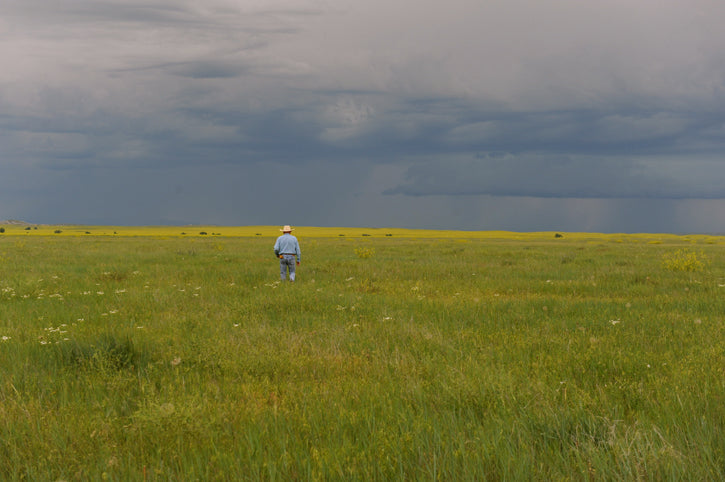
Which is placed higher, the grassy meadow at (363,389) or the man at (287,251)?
the man at (287,251)

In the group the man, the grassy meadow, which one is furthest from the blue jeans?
the grassy meadow

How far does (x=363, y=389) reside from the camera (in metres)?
5.14

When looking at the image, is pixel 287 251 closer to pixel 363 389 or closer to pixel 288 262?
pixel 288 262

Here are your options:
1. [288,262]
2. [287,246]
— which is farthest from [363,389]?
[288,262]

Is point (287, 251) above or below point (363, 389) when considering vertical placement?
above

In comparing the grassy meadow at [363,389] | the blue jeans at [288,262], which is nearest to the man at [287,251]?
the blue jeans at [288,262]

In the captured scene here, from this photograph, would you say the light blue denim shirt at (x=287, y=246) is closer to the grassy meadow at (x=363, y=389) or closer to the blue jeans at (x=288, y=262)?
the blue jeans at (x=288, y=262)

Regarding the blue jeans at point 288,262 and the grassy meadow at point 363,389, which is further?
the blue jeans at point 288,262

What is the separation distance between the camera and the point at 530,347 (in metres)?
6.99

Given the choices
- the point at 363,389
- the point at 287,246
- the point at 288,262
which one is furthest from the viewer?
the point at 288,262

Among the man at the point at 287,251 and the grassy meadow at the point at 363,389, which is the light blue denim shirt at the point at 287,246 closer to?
the man at the point at 287,251

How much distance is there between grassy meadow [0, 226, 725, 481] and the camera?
3.53 metres

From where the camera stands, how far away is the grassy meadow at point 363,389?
3533 mm

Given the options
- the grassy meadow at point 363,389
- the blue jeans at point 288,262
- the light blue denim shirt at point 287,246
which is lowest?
the grassy meadow at point 363,389
